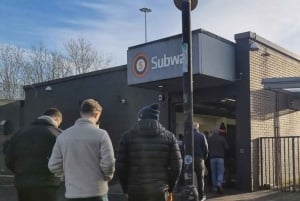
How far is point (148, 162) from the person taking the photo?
5195 millimetres

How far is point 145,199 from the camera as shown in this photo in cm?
520

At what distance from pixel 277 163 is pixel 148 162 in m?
9.91

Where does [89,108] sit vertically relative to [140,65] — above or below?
below

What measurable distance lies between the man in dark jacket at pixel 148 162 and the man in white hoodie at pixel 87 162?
0.30m

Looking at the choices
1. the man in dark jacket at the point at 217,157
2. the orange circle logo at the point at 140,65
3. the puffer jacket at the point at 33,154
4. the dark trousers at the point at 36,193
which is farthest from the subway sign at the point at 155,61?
the dark trousers at the point at 36,193

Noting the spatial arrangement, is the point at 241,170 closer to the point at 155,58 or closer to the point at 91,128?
the point at 155,58

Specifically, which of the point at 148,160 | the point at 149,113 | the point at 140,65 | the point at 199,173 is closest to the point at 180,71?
the point at 140,65

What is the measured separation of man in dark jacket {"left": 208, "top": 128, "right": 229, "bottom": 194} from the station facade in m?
0.86

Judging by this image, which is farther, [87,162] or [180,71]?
[180,71]

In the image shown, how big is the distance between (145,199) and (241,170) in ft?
28.3

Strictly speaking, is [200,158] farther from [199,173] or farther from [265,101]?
[265,101]

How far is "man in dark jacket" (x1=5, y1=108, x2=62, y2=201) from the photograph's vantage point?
606 centimetres

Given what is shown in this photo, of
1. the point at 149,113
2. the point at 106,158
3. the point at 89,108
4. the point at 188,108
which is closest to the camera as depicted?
the point at 106,158

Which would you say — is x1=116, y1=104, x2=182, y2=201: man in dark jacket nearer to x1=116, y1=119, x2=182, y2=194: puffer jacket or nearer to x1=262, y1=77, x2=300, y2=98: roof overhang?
x1=116, y1=119, x2=182, y2=194: puffer jacket
